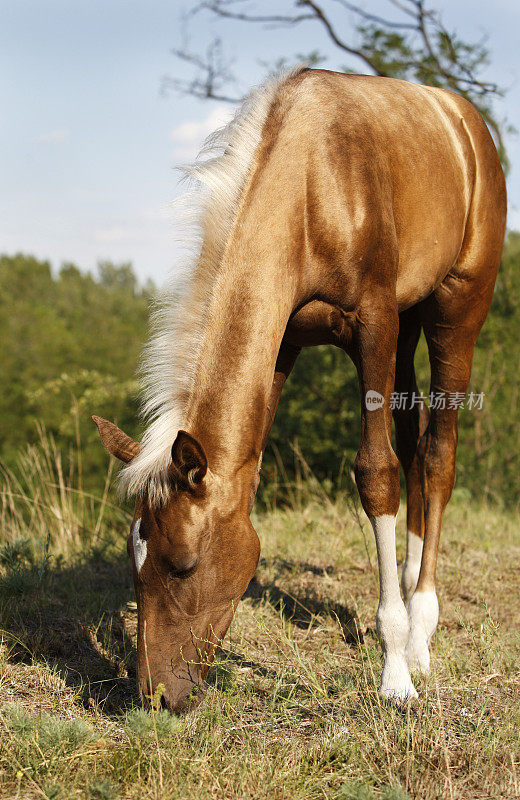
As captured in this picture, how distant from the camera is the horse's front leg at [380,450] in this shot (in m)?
2.82

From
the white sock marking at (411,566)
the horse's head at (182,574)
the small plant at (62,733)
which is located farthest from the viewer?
the white sock marking at (411,566)

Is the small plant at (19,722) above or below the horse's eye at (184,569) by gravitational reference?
below

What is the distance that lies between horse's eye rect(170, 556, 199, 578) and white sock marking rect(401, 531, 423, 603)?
1.84 meters

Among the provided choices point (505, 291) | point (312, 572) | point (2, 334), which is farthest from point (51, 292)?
point (312, 572)

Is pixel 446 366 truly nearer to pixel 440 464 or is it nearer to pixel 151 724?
pixel 440 464

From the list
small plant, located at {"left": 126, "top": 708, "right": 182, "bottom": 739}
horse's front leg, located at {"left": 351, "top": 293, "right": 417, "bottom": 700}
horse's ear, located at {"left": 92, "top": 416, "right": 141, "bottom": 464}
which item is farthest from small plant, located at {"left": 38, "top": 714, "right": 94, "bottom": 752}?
horse's front leg, located at {"left": 351, "top": 293, "right": 417, "bottom": 700}

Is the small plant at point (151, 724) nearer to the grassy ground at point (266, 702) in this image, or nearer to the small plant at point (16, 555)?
the grassy ground at point (266, 702)

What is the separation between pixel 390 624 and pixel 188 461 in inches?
46.3

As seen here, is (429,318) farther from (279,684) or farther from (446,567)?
(279,684)

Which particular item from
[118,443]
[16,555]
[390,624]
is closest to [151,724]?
[118,443]

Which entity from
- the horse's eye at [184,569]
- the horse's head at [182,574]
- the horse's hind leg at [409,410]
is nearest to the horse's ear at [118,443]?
the horse's head at [182,574]

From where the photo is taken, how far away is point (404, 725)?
2.26 meters

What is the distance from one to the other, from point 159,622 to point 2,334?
28915 mm

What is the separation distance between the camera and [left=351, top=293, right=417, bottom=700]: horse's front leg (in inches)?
111
